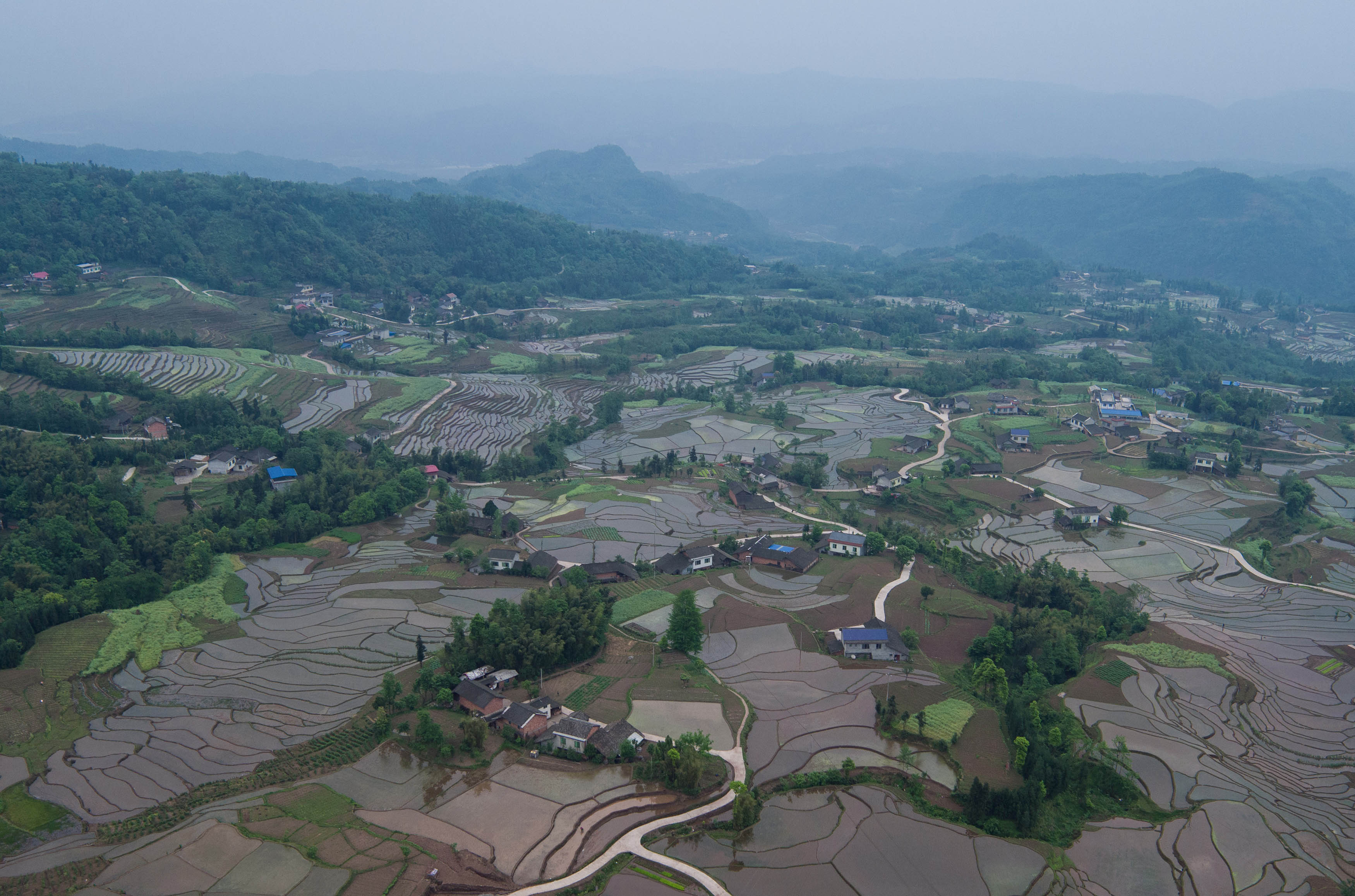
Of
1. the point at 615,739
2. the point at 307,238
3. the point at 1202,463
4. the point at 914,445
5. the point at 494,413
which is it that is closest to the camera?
the point at 615,739

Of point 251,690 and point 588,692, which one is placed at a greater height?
point 251,690

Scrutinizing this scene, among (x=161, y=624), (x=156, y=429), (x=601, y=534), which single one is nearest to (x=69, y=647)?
(x=161, y=624)

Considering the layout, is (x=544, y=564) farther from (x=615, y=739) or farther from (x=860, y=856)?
(x=860, y=856)

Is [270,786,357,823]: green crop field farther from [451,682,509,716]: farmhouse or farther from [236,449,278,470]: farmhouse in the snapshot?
[236,449,278,470]: farmhouse

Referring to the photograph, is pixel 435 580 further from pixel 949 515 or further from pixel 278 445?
pixel 949 515

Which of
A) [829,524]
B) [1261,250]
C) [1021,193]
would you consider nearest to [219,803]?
[829,524]

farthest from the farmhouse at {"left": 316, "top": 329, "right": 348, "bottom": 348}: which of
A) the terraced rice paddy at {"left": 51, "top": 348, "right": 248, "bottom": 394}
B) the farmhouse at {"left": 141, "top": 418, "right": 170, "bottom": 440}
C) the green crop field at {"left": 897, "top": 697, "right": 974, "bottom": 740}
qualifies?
the green crop field at {"left": 897, "top": 697, "right": 974, "bottom": 740}

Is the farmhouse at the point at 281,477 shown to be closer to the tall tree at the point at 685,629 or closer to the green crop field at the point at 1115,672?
the tall tree at the point at 685,629

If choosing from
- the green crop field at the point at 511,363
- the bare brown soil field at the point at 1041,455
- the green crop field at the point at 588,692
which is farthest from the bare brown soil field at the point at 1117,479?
the green crop field at the point at 511,363
